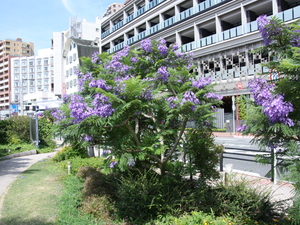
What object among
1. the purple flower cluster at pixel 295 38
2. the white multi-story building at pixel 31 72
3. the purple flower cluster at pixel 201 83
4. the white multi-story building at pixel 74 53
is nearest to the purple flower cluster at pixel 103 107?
the purple flower cluster at pixel 201 83

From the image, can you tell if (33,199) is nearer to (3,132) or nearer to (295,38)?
(295,38)

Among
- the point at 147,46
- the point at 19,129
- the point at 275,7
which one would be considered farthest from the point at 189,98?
the point at 275,7

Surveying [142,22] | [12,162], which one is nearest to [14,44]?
[142,22]

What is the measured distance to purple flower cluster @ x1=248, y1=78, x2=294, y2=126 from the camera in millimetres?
3117

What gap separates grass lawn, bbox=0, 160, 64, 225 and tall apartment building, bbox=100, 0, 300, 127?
670 inches

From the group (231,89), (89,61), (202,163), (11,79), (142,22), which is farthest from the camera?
(11,79)

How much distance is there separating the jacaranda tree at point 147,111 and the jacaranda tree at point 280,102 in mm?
1068

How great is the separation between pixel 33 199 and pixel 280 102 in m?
6.38

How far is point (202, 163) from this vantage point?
619cm

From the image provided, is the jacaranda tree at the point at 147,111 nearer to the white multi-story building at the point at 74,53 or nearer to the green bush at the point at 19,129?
the green bush at the point at 19,129

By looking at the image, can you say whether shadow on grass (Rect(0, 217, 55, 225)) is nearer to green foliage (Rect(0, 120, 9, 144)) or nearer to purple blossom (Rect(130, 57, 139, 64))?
purple blossom (Rect(130, 57, 139, 64))

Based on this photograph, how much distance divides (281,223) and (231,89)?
2243cm

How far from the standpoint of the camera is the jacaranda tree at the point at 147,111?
4.46m

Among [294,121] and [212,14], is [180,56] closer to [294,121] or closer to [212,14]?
[294,121]
